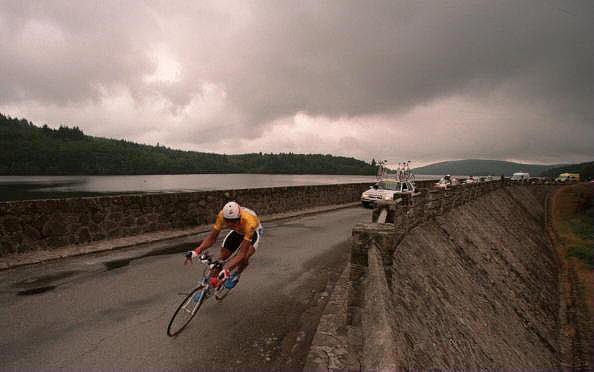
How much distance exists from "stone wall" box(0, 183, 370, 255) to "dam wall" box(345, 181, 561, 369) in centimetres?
759

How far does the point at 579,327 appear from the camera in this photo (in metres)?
13.7

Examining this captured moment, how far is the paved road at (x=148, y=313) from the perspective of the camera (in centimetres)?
378

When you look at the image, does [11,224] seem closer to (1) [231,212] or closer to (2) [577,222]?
(1) [231,212]

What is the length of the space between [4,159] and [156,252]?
194167 mm

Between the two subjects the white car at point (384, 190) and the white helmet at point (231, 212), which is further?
the white car at point (384, 190)

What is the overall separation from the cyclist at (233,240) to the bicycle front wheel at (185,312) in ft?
1.41

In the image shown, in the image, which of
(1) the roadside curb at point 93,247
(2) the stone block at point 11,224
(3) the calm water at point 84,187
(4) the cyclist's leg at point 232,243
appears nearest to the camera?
(4) the cyclist's leg at point 232,243

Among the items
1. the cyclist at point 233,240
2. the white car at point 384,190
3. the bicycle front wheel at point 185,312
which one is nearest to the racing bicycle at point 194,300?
the bicycle front wheel at point 185,312

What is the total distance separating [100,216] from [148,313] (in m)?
5.80

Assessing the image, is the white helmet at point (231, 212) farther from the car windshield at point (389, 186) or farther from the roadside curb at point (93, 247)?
the car windshield at point (389, 186)

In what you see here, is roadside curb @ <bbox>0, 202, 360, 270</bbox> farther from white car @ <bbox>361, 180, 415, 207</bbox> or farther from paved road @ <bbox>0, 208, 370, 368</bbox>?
white car @ <bbox>361, 180, 415, 207</bbox>

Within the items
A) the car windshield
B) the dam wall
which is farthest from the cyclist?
the car windshield

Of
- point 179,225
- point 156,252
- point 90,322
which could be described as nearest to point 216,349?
point 90,322

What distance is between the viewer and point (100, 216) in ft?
30.8
